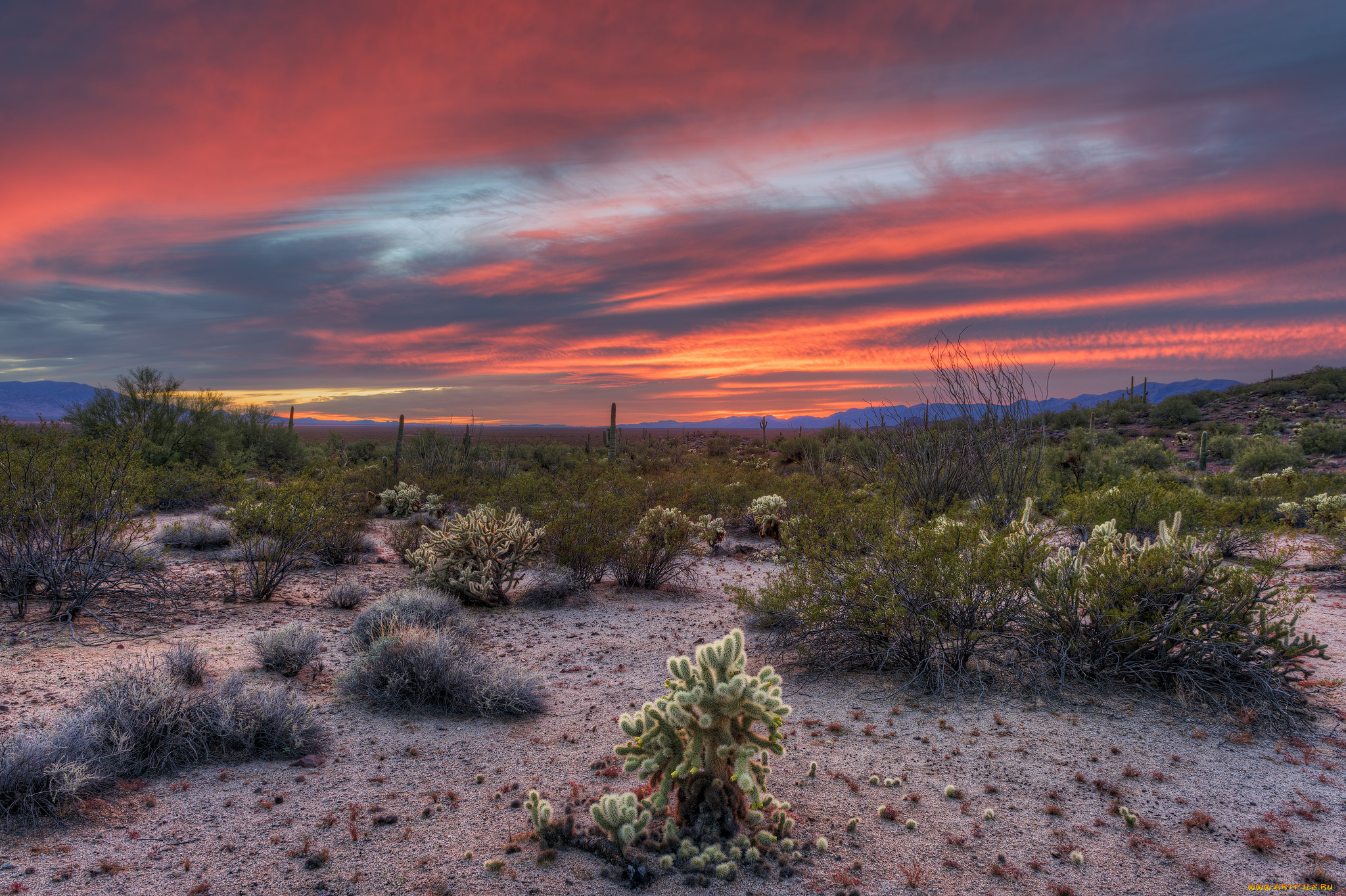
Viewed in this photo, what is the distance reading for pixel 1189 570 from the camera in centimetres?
529

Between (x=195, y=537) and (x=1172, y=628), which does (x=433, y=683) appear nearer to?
(x=1172, y=628)

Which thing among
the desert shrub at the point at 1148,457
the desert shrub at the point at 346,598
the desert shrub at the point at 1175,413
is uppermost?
the desert shrub at the point at 1175,413

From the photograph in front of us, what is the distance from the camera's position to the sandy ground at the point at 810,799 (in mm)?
3084

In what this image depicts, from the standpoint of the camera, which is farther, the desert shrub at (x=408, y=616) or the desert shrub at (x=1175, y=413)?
the desert shrub at (x=1175, y=413)

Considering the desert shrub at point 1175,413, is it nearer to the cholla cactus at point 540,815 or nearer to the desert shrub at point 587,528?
the desert shrub at point 587,528

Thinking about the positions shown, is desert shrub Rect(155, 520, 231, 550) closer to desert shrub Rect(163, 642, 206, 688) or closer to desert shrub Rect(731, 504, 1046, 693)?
desert shrub Rect(163, 642, 206, 688)

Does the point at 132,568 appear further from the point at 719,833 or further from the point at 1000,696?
the point at 1000,696

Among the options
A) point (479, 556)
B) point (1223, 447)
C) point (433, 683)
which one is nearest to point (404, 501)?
point (479, 556)

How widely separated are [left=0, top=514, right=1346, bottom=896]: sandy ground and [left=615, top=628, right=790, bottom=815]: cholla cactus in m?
0.47

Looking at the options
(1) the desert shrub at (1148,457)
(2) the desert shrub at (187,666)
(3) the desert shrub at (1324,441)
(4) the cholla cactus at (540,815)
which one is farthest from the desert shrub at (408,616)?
(3) the desert shrub at (1324,441)

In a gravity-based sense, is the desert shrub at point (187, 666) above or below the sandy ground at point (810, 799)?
above

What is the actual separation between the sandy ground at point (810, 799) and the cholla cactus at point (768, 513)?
7611mm

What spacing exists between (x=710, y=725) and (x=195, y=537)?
1085 cm

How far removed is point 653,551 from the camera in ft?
32.2
